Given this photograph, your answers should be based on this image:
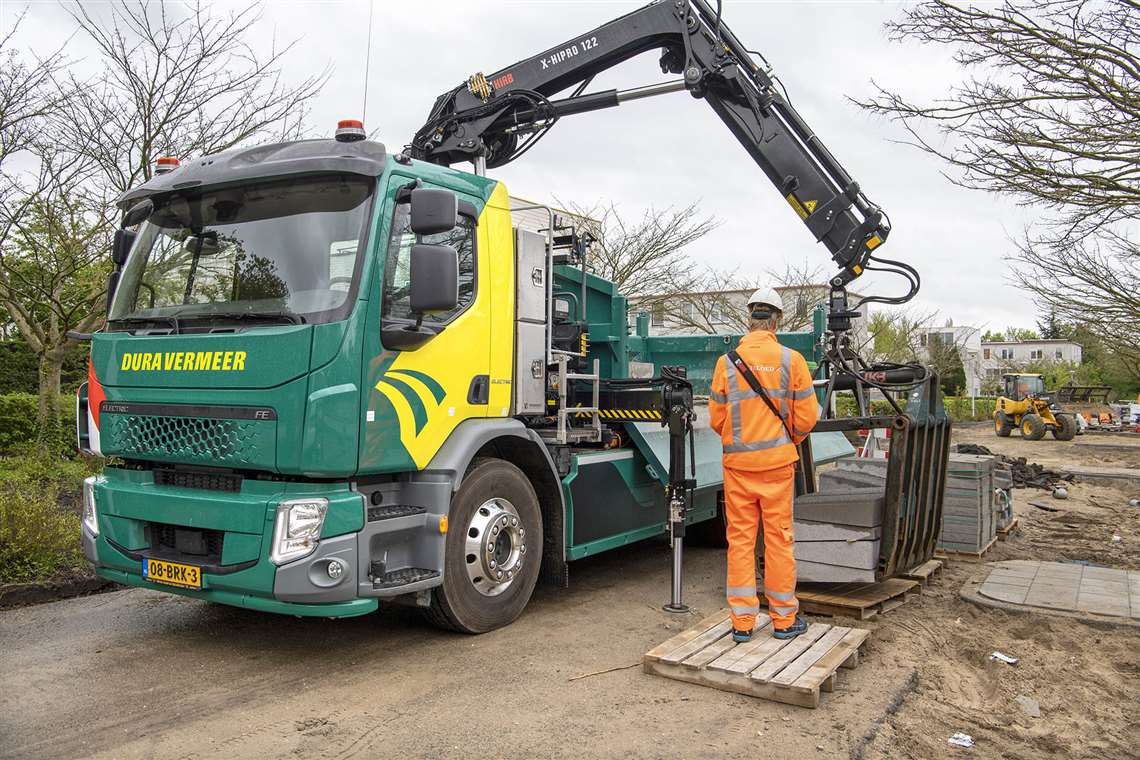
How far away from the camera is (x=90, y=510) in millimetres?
4984

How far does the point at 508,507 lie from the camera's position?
529 centimetres

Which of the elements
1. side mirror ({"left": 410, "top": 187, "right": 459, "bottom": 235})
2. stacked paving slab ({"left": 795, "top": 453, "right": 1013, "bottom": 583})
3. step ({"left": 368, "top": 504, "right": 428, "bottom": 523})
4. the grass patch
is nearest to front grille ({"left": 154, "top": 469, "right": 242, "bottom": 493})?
step ({"left": 368, "top": 504, "right": 428, "bottom": 523})

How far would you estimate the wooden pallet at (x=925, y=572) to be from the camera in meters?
6.39

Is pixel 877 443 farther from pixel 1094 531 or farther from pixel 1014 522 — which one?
pixel 1094 531

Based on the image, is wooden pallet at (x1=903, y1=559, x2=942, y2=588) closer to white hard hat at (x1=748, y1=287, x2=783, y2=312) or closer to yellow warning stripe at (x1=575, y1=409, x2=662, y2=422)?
yellow warning stripe at (x1=575, y1=409, x2=662, y2=422)

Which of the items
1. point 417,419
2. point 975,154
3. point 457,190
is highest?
point 975,154

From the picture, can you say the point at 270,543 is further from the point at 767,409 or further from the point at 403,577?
the point at 767,409

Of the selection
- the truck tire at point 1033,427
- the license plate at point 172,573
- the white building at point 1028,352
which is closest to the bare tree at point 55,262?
the license plate at point 172,573

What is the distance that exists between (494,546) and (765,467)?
1.65m

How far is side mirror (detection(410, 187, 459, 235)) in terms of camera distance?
4.43m

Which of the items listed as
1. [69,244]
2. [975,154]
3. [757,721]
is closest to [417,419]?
[757,721]

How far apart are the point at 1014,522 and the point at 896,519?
169 inches

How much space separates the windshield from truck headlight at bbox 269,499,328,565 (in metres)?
0.92

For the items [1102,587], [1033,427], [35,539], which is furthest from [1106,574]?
[1033,427]
